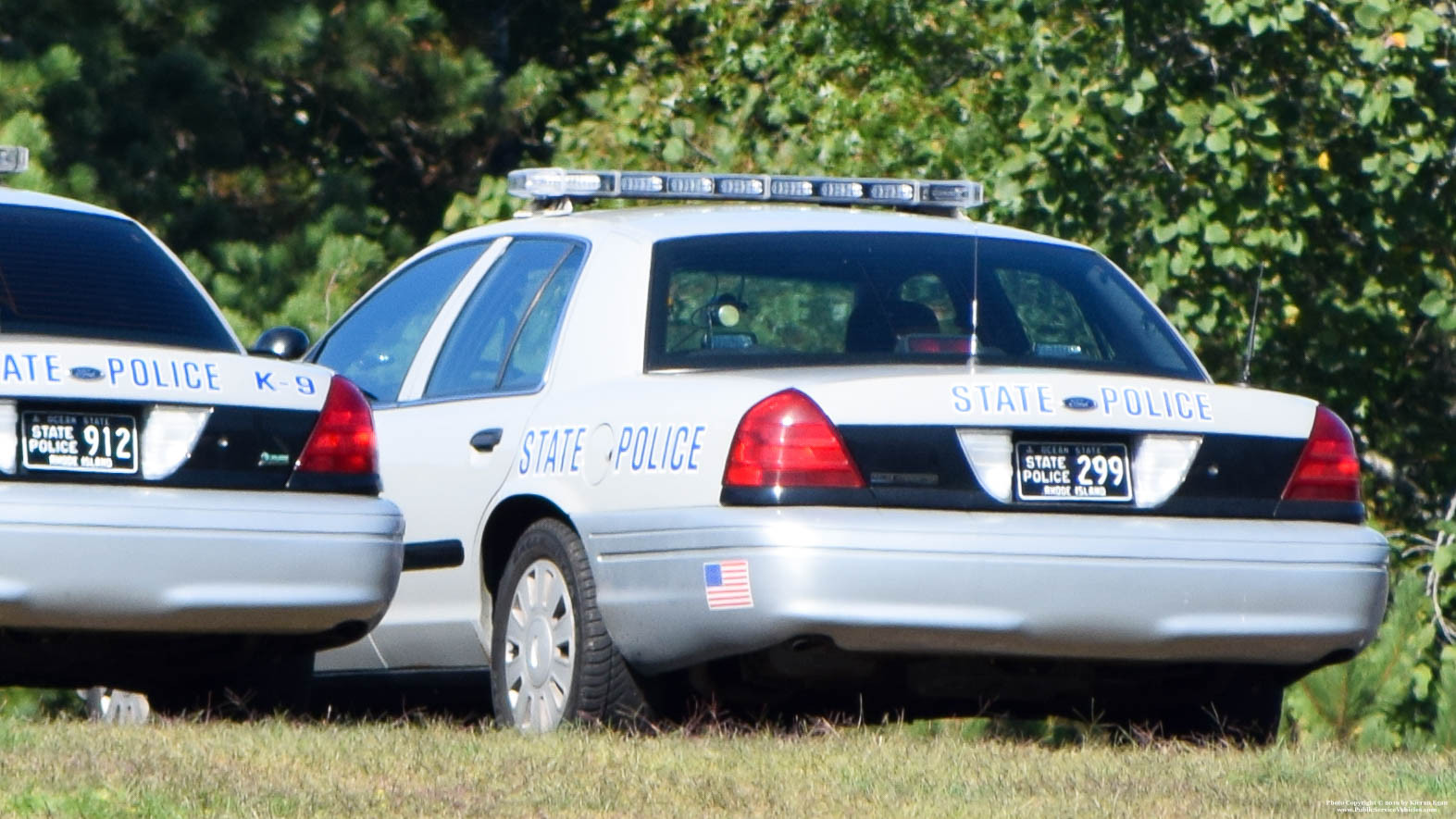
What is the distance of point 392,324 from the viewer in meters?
7.47

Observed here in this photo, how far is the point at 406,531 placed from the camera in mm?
6922

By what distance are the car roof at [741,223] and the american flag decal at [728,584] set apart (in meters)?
1.15

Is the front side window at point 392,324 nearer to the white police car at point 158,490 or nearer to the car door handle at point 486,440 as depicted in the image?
the car door handle at point 486,440

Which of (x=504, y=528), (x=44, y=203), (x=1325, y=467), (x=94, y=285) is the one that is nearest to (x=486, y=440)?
(x=504, y=528)

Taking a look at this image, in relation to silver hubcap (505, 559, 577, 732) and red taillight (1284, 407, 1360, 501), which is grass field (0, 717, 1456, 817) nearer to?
silver hubcap (505, 559, 577, 732)

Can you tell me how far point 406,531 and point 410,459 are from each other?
0.64ft

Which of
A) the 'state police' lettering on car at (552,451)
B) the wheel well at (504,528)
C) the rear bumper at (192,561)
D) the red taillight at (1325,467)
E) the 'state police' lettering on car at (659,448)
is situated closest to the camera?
the rear bumper at (192,561)

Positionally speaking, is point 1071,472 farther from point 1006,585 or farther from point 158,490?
point 158,490

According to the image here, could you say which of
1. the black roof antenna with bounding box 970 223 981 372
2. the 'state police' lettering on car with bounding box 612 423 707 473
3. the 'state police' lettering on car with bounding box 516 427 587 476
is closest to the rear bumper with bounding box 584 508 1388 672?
the 'state police' lettering on car with bounding box 612 423 707 473

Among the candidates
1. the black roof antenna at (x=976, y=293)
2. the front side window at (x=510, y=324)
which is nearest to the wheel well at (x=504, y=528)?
the front side window at (x=510, y=324)

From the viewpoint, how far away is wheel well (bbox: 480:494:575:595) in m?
6.37

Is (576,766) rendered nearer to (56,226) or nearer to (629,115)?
(56,226)

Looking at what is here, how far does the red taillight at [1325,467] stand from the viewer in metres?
5.82

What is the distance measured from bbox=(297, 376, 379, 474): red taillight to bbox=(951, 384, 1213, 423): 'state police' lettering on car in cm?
143
